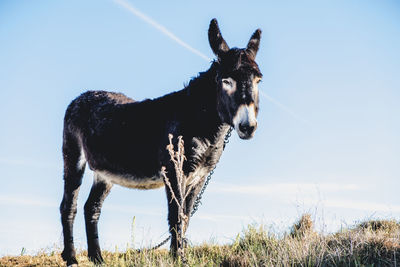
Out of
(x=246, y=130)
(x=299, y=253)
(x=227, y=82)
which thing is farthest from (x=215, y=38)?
(x=299, y=253)

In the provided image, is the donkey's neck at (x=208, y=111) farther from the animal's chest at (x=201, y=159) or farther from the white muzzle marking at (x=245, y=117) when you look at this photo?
the white muzzle marking at (x=245, y=117)

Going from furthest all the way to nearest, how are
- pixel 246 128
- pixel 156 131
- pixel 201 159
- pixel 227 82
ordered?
1. pixel 156 131
2. pixel 201 159
3. pixel 227 82
4. pixel 246 128

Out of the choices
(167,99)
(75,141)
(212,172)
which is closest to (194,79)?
(167,99)

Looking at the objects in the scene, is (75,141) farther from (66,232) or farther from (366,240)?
(366,240)

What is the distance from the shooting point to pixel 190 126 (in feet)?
16.0

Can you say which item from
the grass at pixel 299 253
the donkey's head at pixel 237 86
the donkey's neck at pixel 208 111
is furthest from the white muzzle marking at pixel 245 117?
the grass at pixel 299 253

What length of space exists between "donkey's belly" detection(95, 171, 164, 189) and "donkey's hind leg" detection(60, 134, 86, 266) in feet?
2.70

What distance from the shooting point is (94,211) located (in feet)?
21.2

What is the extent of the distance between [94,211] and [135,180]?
151 centimetres

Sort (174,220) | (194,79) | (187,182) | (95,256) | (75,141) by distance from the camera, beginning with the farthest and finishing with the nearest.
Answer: (75,141), (95,256), (194,79), (187,182), (174,220)

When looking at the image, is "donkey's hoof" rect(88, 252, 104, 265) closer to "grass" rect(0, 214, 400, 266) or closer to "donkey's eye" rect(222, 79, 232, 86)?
"grass" rect(0, 214, 400, 266)

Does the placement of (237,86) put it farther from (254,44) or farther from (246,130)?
(254,44)

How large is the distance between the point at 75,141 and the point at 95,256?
1.99 metres

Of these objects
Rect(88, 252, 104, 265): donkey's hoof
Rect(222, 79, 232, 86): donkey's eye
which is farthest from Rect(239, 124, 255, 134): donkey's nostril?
Rect(88, 252, 104, 265): donkey's hoof
